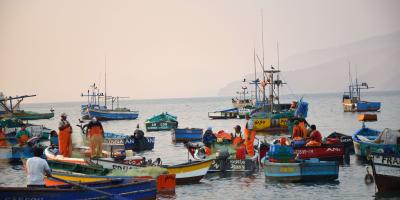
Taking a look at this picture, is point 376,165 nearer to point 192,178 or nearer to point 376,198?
point 376,198

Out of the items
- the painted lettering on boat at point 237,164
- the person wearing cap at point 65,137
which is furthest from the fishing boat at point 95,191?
the painted lettering on boat at point 237,164

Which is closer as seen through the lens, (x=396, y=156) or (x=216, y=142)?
(x=396, y=156)

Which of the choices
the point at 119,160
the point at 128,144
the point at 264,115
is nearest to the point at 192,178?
the point at 119,160

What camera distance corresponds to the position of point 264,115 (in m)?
71.4

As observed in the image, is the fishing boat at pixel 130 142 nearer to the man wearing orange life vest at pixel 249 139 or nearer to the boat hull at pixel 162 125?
the man wearing orange life vest at pixel 249 139

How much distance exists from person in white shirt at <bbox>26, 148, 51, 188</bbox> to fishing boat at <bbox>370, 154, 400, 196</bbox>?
1313 centimetres

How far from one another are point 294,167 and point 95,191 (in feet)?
38.4

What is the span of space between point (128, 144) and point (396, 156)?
25954 millimetres

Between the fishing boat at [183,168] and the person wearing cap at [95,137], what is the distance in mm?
1451

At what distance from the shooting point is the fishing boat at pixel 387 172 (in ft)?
89.2

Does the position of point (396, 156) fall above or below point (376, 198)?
above

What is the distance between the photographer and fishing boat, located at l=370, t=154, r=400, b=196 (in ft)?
89.2

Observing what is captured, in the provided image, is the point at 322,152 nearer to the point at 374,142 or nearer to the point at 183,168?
the point at 374,142

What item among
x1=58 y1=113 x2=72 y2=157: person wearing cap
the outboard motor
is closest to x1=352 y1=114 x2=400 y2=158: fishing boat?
the outboard motor
